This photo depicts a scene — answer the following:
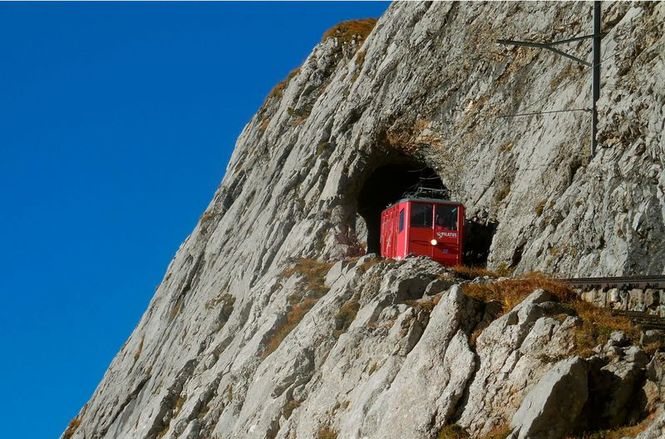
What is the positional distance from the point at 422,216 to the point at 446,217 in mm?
877

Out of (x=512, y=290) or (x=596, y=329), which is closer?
(x=596, y=329)

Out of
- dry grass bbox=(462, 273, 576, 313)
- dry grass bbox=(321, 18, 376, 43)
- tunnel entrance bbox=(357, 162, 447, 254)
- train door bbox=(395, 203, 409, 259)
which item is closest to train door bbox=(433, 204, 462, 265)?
train door bbox=(395, 203, 409, 259)

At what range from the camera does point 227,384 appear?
2784 cm

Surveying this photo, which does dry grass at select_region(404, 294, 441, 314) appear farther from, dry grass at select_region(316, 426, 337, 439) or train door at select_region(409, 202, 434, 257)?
train door at select_region(409, 202, 434, 257)

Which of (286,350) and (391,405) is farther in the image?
(286,350)

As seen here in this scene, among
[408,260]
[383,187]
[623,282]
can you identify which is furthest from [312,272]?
[383,187]

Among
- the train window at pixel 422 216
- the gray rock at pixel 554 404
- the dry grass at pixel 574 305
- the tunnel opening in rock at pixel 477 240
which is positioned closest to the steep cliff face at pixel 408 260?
the gray rock at pixel 554 404

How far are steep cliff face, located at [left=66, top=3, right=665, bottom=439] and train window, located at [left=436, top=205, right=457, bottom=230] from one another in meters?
1.43

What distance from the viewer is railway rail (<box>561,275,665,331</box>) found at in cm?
1914

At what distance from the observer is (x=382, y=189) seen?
4716 centimetres

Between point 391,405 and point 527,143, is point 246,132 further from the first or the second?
point 391,405

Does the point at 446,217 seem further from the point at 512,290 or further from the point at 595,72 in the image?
the point at 512,290

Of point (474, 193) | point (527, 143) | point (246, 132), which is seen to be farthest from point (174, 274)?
point (527, 143)

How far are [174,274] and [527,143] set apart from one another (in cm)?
2317
